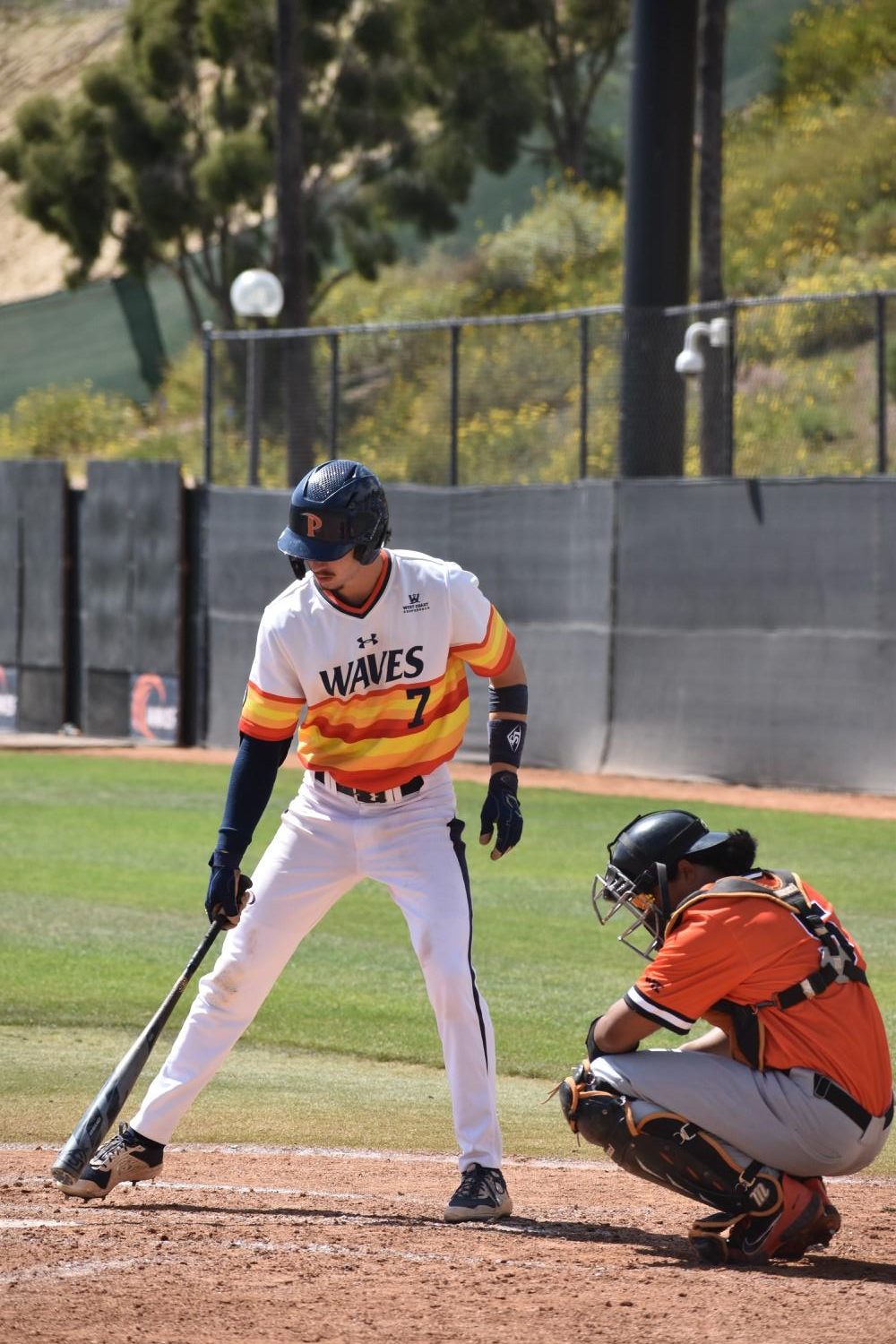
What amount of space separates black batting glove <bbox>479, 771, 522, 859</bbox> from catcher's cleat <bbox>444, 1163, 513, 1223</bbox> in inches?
37.3

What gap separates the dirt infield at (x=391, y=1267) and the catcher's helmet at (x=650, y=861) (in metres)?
Result: 0.92

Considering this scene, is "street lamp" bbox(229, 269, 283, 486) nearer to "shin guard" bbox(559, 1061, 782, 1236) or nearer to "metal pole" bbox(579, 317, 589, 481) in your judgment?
"metal pole" bbox(579, 317, 589, 481)

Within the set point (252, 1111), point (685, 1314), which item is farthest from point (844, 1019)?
point (252, 1111)

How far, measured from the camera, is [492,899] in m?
12.5

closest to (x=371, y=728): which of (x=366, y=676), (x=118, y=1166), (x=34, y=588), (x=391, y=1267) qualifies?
(x=366, y=676)

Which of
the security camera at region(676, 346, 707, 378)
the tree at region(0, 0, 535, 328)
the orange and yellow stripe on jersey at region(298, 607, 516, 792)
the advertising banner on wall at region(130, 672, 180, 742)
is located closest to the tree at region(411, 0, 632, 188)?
the tree at region(0, 0, 535, 328)

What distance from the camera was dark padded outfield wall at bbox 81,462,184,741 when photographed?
886 inches

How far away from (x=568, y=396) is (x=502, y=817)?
47.8 feet

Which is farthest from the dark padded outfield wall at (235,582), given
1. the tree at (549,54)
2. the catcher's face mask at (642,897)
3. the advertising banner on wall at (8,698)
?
the tree at (549,54)

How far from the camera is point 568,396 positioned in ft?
Answer: 66.1

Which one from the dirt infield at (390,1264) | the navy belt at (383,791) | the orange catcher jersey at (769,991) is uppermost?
the navy belt at (383,791)

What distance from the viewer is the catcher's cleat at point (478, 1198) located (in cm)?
559

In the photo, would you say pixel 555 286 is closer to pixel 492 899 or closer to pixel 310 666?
pixel 492 899

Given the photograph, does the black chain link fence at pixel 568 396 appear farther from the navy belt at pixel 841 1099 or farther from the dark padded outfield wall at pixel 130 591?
the navy belt at pixel 841 1099
